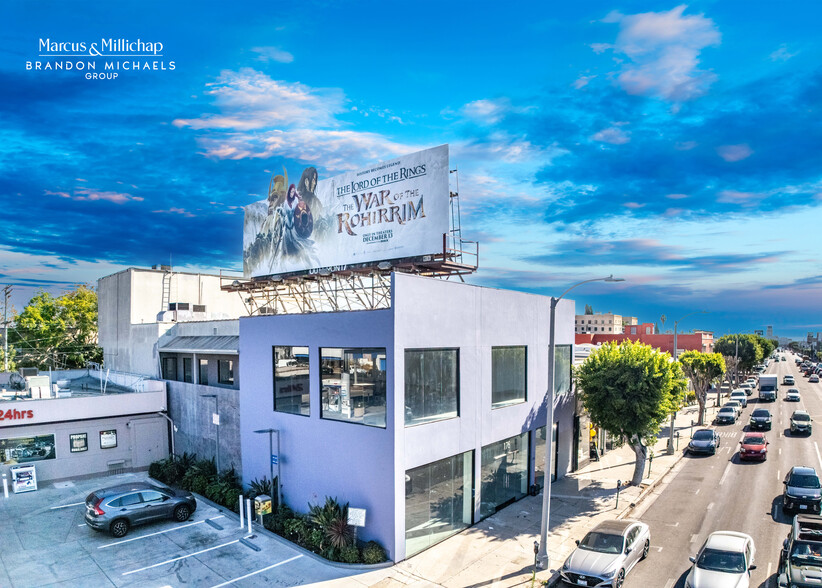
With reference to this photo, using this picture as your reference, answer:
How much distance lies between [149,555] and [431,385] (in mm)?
11612

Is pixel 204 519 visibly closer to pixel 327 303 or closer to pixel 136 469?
pixel 136 469

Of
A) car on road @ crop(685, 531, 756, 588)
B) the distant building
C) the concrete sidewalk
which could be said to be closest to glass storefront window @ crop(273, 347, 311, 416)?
the concrete sidewalk

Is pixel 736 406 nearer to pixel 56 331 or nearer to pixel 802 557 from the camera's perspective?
pixel 802 557

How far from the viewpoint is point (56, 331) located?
192 feet

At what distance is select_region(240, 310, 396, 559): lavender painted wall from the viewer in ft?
56.0

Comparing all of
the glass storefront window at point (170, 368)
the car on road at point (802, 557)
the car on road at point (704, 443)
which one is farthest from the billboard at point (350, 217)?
the car on road at point (704, 443)

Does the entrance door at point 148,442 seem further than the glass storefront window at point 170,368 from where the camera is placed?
No

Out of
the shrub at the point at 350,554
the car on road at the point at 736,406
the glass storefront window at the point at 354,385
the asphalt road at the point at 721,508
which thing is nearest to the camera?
the asphalt road at the point at 721,508

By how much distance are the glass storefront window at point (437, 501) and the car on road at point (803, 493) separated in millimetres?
13738

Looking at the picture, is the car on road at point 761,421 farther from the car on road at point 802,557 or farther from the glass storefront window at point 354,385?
the glass storefront window at point 354,385

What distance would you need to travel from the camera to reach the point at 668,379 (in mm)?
24672

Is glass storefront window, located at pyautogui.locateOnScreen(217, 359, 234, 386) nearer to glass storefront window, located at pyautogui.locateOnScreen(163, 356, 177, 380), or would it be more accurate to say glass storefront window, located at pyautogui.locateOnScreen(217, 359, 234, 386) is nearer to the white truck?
glass storefront window, located at pyautogui.locateOnScreen(163, 356, 177, 380)

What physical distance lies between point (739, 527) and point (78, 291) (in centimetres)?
6819

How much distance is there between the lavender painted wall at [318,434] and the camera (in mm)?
17062
